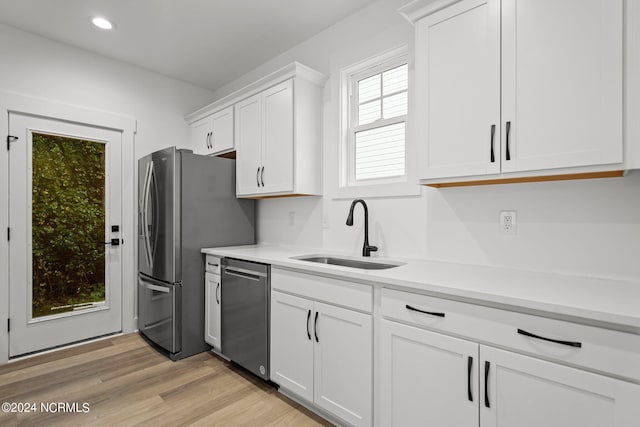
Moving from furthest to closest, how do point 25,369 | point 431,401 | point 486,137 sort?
point 25,369
point 486,137
point 431,401

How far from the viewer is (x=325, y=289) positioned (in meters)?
1.83

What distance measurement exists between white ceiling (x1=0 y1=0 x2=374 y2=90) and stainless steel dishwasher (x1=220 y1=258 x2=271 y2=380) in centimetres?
196

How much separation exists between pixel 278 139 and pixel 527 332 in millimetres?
2161

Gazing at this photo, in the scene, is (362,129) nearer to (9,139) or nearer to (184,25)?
(184,25)

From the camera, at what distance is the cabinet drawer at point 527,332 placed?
98 cm

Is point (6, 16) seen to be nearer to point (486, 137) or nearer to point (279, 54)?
point (279, 54)

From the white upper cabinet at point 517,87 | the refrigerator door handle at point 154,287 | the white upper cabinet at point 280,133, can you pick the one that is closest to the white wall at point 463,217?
the white upper cabinet at point 280,133

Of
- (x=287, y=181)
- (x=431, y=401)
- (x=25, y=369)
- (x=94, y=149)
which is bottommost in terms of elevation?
(x=25, y=369)

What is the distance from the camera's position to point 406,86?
7.58 ft

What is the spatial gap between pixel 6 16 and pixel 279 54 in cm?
221

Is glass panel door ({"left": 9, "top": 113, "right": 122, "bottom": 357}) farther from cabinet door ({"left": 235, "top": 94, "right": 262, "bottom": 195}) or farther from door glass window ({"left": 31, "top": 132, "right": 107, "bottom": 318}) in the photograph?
cabinet door ({"left": 235, "top": 94, "right": 262, "bottom": 195})

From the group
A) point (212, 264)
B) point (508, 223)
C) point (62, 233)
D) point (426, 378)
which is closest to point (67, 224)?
point (62, 233)

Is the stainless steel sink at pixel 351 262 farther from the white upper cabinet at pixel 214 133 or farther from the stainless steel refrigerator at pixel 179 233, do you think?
the white upper cabinet at pixel 214 133

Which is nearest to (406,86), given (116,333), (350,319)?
(350,319)
